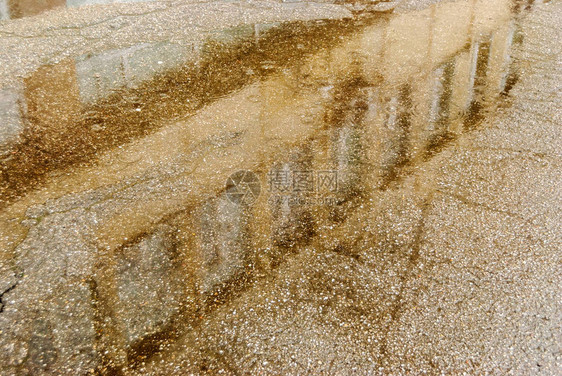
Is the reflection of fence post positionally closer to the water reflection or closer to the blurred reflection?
the water reflection

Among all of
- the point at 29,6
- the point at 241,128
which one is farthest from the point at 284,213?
the point at 29,6

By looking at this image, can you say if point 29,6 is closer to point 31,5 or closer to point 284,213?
point 31,5

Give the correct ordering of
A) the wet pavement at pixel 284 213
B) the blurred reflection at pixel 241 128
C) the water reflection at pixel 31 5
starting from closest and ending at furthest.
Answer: the wet pavement at pixel 284 213 < the blurred reflection at pixel 241 128 < the water reflection at pixel 31 5

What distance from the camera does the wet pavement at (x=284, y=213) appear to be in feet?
7.39

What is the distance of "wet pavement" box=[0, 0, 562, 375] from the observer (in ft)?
7.39

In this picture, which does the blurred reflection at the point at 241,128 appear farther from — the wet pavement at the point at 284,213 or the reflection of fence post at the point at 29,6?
the reflection of fence post at the point at 29,6

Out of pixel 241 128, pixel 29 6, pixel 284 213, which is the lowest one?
pixel 284 213

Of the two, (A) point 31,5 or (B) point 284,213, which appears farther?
(A) point 31,5

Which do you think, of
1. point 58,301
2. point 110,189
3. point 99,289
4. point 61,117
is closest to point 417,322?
point 99,289

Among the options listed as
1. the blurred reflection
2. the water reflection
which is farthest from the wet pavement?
the water reflection

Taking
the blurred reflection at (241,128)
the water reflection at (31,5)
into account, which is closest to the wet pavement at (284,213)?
the blurred reflection at (241,128)

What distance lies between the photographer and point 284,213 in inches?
119

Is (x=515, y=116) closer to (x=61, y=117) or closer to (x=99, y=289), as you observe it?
(x=99, y=289)

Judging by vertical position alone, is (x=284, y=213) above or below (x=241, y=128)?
below
